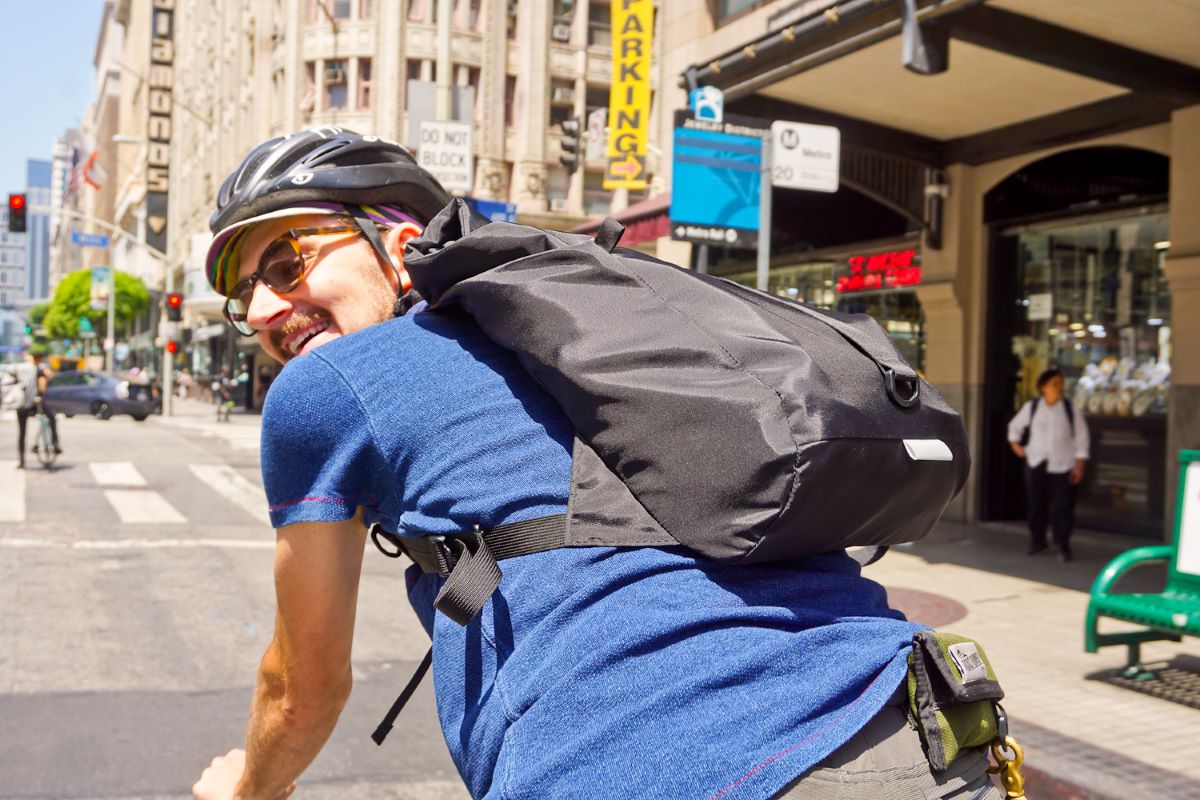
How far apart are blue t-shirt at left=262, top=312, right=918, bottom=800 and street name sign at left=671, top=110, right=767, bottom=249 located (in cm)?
682

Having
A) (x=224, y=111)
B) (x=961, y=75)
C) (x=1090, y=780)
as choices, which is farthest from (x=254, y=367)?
(x=1090, y=780)

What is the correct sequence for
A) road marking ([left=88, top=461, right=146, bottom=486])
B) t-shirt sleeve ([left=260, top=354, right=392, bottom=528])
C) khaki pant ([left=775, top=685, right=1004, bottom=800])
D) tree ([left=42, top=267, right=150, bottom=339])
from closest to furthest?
1. khaki pant ([left=775, top=685, right=1004, bottom=800])
2. t-shirt sleeve ([left=260, top=354, right=392, bottom=528])
3. road marking ([left=88, top=461, right=146, bottom=486])
4. tree ([left=42, top=267, right=150, bottom=339])

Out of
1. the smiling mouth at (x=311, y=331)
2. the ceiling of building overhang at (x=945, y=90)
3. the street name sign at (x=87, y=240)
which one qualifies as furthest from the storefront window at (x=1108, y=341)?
the street name sign at (x=87, y=240)

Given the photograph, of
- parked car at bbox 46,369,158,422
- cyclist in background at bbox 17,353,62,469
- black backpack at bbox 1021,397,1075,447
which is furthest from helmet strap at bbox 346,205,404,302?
parked car at bbox 46,369,158,422

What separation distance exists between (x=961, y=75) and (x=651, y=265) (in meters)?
9.53

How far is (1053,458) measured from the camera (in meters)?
10.4

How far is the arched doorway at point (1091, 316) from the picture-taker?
1073 cm

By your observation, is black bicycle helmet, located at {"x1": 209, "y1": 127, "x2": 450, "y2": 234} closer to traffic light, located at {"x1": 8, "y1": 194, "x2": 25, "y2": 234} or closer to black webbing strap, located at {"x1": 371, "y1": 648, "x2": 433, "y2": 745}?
black webbing strap, located at {"x1": 371, "y1": 648, "x2": 433, "y2": 745}

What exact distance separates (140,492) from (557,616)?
14441 millimetres

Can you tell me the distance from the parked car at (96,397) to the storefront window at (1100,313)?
2752 centimetres

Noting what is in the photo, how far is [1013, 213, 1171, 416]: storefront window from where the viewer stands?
35.2 ft

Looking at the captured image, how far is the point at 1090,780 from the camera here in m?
4.63

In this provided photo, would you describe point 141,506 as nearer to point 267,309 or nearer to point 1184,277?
point 1184,277

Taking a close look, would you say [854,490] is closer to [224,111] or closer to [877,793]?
[877,793]
